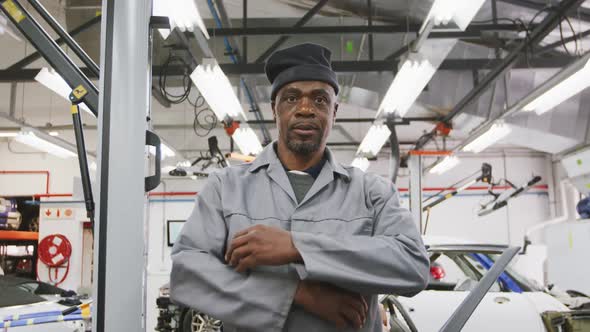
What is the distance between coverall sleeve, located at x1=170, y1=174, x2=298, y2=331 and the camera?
126cm

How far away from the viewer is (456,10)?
3486 mm

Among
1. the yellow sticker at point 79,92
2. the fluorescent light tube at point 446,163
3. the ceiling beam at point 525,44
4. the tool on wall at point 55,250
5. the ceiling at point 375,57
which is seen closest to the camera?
the yellow sticker at point 79,92

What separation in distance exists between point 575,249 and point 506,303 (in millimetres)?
4833

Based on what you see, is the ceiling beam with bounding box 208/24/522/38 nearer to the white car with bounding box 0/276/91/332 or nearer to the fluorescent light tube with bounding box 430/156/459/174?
the white car with bounding box 0/276/91/332

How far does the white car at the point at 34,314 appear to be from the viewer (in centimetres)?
378

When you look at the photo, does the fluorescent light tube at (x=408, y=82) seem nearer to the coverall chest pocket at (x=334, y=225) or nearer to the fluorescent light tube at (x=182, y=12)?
the fluorescent light tube at (x=182, y=12)

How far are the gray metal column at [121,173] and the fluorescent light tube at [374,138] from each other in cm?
541

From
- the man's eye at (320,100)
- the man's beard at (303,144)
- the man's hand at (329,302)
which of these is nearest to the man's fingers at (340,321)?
the man's hand at (329,302)

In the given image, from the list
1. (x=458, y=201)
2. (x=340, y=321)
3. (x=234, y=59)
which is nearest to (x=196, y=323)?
(x=234, y=59)

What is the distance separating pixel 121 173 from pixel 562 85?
4213 millimetres

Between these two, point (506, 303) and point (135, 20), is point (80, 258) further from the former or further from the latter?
point (135, 20)

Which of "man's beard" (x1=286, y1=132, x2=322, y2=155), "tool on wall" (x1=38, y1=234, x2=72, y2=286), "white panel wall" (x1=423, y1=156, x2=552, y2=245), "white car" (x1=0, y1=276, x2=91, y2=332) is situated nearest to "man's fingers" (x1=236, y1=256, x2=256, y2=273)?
"man's beard" (x1=286, y1=132, x2=322, y2=155)

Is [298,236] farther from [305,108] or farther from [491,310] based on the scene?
[491,310]

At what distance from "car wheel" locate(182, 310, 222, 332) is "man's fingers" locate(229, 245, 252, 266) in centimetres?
560
